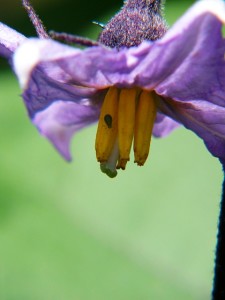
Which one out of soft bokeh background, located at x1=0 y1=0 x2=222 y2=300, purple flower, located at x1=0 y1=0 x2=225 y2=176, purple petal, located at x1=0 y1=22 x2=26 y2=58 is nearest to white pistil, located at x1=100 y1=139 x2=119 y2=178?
purple flower, located at x1=0 y1=0 x2=225 y2=176

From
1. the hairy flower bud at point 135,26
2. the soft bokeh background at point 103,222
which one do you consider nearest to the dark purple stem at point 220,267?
the hairy flower bud at point 135,26

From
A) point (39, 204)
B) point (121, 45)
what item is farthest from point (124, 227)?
point (121, 45)

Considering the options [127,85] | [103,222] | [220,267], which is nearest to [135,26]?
[127,85]

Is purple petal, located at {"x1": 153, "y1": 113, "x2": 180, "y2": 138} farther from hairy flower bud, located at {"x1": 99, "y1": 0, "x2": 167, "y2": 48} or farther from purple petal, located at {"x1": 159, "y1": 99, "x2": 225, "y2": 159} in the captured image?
hairy flower bud, located at {"x1": 99, "y1": 0, "x2": 167, "y2": 48}

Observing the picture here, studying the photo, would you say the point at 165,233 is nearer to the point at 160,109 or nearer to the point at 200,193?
the point at 200,193

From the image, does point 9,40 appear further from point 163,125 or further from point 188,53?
point 163,125
